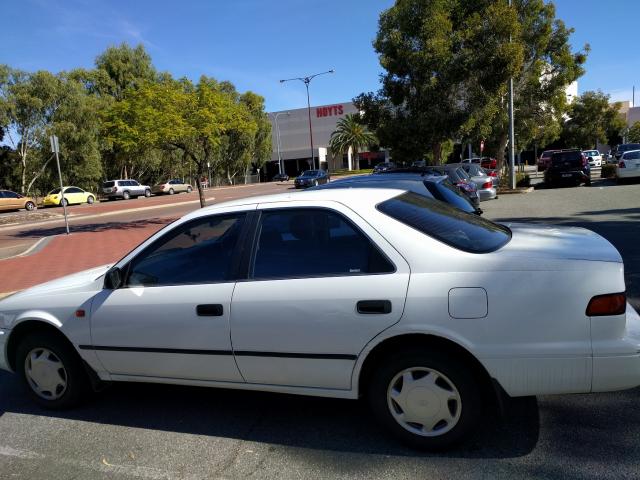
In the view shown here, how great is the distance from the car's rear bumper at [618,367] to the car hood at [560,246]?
1.51ft

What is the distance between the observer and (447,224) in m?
3.36

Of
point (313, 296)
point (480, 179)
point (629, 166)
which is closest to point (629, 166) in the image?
point (629, 166)

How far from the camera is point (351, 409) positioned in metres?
3.63

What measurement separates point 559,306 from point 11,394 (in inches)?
174

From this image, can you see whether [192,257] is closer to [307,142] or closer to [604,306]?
[604,306]

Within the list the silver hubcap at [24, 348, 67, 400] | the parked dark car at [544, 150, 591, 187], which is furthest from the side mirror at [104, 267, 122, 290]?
the parked dark car at [544, 150, 591, 187]

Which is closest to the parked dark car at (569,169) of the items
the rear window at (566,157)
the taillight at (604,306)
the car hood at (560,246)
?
the rear window at (566,157)

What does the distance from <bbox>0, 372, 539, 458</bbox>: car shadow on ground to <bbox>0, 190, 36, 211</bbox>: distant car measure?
1326 inches

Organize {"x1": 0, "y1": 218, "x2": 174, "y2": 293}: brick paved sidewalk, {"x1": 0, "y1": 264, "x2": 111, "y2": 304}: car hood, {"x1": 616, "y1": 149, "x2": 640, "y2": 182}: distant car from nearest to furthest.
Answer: {"x1": 0, "y1": 264, "x2": 111, "y2": 304}: car hood < {"x1": 0, "y1": 218, "x2": 174, "y2": 293}: brick paved sidewalk < {"x1": 616, "y1": 149, "x2": 640, "y2": 182}: distant car

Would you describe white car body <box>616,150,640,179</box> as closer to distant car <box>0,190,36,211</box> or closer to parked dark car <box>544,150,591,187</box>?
parked dark car <box>544,150,591,187</box>

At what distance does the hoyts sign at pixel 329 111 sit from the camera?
77.1 meters

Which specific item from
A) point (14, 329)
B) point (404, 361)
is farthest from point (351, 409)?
point (14, 329)

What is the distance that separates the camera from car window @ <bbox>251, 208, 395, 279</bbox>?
10.1ft

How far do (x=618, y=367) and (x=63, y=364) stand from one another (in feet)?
12.0
